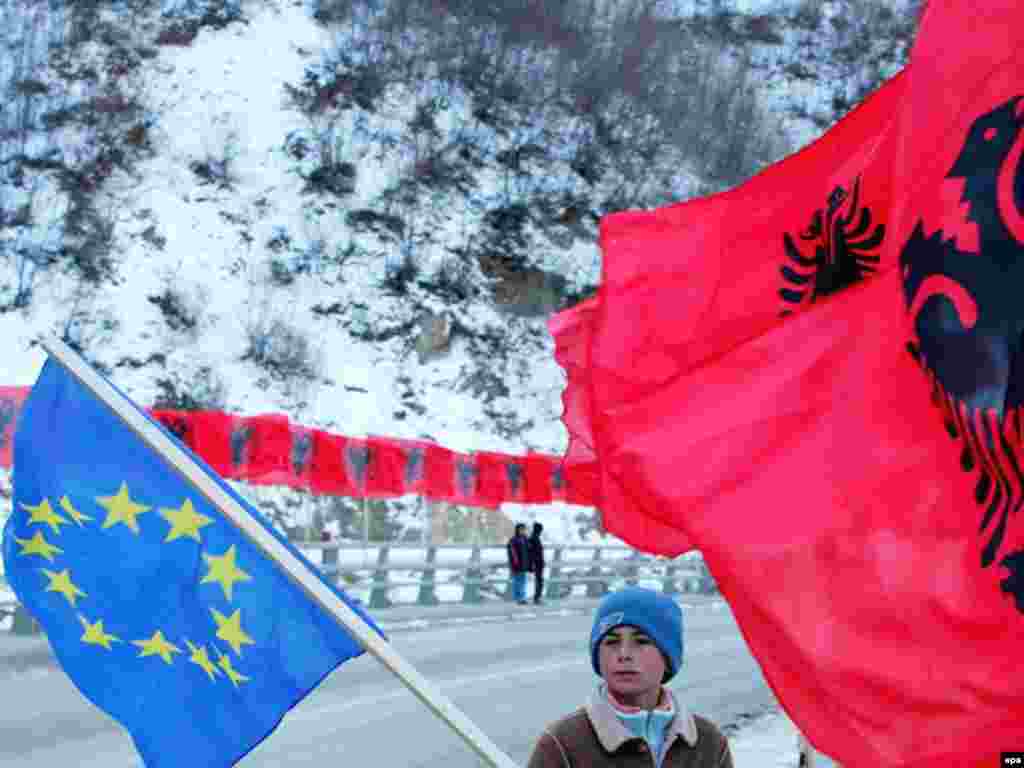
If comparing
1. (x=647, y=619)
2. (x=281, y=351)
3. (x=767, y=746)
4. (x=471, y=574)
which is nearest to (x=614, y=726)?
(x=647, y=619)

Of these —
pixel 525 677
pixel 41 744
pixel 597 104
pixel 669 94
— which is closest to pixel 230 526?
pixel 41 744

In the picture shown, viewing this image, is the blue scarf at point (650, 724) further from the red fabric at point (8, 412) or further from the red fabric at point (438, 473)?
the red fabric at point (438, 473)

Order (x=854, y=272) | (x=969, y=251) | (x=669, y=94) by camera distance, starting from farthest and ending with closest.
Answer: (x=669, y=94) < (x=854, y=272) < (x=969, y=251)

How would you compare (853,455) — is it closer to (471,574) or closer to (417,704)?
(417,704)

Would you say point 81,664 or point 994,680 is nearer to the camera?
point 994,680

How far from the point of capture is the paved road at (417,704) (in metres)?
11.8

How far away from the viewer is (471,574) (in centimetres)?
3016

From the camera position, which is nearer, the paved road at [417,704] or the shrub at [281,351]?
the paved road at [417,704]

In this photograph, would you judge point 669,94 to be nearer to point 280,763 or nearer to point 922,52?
point 280,763

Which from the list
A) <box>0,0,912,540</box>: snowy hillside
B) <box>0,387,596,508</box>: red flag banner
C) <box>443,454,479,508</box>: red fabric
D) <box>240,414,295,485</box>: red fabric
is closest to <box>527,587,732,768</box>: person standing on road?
<box>0,387,596,508</box>: red flag banner

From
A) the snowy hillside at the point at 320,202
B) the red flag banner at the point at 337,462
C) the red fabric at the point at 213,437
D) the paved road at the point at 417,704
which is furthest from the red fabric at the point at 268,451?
the snowy hillside at the point at 320,202

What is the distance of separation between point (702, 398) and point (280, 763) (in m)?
6.77

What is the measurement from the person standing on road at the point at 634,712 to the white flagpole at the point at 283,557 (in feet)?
0.55

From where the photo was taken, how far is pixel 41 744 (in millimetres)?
11953
